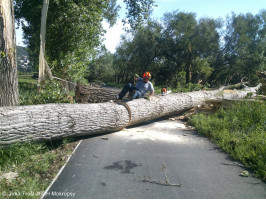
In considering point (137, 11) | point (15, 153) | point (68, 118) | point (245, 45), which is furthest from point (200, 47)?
point (15, 153)

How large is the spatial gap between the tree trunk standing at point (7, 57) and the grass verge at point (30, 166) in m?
1.57

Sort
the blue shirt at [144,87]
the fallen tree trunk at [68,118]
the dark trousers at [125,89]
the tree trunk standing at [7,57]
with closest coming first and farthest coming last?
the fallen tree trunk at [68,118]
the tree trunk standing at [7,57]
the dark trousers at [125,89]
the blue shirt at [144,87]

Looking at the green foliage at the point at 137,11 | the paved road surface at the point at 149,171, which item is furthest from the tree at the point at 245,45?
the paved road surface at the point at 149,171

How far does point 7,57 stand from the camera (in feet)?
15.7

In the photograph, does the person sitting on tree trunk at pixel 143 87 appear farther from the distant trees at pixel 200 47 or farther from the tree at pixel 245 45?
the tree at pixel 245 45

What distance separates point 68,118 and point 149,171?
2144mm

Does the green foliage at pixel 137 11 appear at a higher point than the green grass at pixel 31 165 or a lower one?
higher

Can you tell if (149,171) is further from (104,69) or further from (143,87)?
(104,69)

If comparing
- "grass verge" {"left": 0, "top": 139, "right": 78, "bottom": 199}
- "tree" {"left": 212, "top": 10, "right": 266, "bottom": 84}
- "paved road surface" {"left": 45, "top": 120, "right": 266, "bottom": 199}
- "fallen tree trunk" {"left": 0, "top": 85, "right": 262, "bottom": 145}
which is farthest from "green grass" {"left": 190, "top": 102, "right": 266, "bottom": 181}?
"tree" {"left": 212, "top": 10, "right": 266, "bottom": 84}

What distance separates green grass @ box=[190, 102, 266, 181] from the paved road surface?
0.26 metres

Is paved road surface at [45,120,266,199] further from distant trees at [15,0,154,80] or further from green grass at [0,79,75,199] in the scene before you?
distant trees at [15,0,154,80]

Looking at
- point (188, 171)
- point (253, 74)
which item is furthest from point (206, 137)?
point (253, 74)

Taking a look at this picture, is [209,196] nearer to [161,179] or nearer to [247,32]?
[161,179]

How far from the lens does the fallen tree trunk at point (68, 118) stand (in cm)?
368
